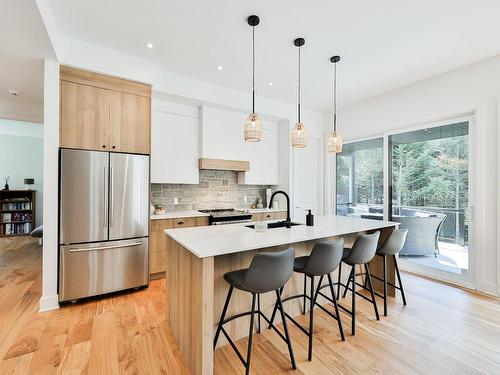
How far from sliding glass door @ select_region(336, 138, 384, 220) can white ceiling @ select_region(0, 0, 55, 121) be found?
15.7 ft

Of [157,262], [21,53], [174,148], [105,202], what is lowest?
[157,262]

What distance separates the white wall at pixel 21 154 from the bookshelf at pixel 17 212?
0.53 feet

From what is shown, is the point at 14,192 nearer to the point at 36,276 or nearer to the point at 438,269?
the point at 36,276

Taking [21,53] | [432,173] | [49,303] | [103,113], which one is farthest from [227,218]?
[432,173]

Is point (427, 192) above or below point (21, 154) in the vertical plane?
below

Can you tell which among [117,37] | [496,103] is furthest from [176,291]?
[496,103]

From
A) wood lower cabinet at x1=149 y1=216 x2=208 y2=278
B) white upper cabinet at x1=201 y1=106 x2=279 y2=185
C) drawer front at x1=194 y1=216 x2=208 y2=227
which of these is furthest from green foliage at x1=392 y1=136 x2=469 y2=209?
wood lower cabinet at x1=149 y1=216 x2=208 y2=278

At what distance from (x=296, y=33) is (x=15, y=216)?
7.78 meters

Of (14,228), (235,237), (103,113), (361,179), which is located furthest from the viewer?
(14,228)

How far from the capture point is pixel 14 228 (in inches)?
240

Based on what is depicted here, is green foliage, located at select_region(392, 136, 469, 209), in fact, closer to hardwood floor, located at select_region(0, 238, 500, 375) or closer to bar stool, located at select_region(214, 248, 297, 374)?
hardwood floor, located at select_region(0, 238, 500, 375)

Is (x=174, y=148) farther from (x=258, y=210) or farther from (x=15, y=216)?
(x=15, y=216)

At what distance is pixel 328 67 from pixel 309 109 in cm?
178

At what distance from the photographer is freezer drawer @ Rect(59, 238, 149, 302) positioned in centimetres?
267
